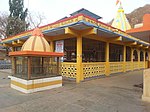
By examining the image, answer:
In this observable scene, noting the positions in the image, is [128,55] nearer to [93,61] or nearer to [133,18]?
[93,61]

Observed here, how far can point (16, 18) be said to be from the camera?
95.2 ft

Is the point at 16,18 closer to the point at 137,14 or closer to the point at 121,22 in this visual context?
the point at 121,22

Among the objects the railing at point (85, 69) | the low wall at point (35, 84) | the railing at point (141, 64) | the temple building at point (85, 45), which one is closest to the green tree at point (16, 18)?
the temple building at point (85, 45)

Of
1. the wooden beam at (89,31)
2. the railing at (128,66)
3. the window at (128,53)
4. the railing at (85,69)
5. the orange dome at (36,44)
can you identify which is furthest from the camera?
the window at (128,53)

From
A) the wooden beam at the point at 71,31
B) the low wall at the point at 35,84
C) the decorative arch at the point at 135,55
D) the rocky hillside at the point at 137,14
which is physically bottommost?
the low wall at the point at 35,84

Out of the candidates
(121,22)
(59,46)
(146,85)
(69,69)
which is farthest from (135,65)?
(146,85)

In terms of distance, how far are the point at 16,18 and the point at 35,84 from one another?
25179 millimetres

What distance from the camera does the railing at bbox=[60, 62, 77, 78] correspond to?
9.97m

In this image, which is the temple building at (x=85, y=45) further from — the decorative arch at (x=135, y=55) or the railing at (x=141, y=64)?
the railing at (x=141, y=64)

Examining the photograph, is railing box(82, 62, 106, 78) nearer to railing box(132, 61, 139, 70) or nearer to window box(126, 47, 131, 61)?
window box(126, 47, 131, 61)

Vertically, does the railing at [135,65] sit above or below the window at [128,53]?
below

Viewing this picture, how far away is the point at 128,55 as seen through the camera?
16828mm

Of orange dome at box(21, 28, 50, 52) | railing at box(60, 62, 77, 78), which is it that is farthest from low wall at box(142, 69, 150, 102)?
orange dome at box(21, 28, 50, 52)

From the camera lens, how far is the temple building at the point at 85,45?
8.84 metres
